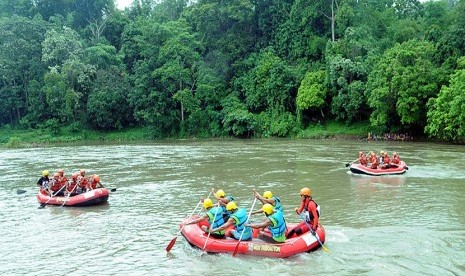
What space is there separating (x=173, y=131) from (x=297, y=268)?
36898 millimetres

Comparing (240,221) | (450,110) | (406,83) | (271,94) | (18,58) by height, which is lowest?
(240,221)

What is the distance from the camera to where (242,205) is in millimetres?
14164

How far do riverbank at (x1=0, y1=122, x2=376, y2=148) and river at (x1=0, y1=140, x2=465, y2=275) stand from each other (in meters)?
13.7

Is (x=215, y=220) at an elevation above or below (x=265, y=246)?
above

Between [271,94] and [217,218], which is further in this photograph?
[271,94]

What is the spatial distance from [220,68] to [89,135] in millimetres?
13835

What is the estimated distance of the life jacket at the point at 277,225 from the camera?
373 inches

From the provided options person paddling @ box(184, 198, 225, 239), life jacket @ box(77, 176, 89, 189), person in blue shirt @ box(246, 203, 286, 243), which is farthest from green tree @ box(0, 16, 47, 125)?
person in blue shirt @ box(246, 203, 286, 243)

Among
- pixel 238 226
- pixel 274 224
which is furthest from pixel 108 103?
pixel 274 224

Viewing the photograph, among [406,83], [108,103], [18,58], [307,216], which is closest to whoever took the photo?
[307,216]

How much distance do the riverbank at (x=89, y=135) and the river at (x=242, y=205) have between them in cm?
1369

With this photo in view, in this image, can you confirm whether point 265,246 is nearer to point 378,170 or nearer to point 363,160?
point 378,170

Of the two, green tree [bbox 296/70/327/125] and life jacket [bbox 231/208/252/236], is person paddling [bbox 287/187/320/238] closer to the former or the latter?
life jacket [bbox 231/208/252/236]

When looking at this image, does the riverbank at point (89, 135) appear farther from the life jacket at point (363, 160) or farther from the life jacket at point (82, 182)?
the life jacket at point (82, 182)
